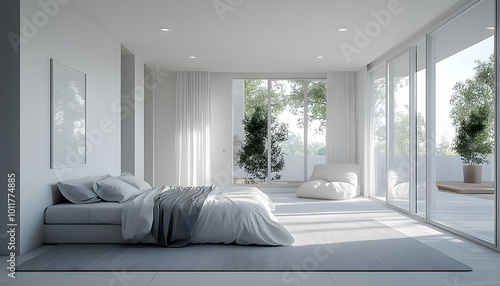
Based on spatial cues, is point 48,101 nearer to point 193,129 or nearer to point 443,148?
point 443,148

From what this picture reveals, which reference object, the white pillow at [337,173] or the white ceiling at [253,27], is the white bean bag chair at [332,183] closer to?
the white pillow at [337,173]

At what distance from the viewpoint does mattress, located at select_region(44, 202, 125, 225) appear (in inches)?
180

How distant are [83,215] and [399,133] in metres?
4.83

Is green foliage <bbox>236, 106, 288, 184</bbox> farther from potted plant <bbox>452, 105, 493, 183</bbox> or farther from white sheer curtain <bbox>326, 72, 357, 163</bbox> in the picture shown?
potted plant <bbox>452, 105, 493, 183</bbox>

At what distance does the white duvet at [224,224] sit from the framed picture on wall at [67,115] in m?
0.95

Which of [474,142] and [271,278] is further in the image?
[474,142]

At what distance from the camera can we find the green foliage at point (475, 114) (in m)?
4.56

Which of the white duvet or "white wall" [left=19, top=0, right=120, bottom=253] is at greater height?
"white wall" [left=19, top=0, right=120, bottom=253]

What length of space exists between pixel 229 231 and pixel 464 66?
318cm

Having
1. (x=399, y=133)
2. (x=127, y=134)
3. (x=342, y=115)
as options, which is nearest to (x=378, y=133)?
(x=399, y=133)

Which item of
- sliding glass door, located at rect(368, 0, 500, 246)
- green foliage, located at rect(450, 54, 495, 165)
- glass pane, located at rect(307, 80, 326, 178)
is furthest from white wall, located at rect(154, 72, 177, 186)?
green foliage, located at rect(450, 54, 495, 165)

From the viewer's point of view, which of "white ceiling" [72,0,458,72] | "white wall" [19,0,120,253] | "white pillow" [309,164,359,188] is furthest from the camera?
"white pillow" [309,164,359,188]

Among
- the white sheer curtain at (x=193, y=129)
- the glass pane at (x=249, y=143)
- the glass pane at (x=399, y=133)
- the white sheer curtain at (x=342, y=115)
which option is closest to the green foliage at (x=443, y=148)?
the glass pane at (x=399, y=133)

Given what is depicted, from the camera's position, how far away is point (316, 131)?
9828 millimetres
